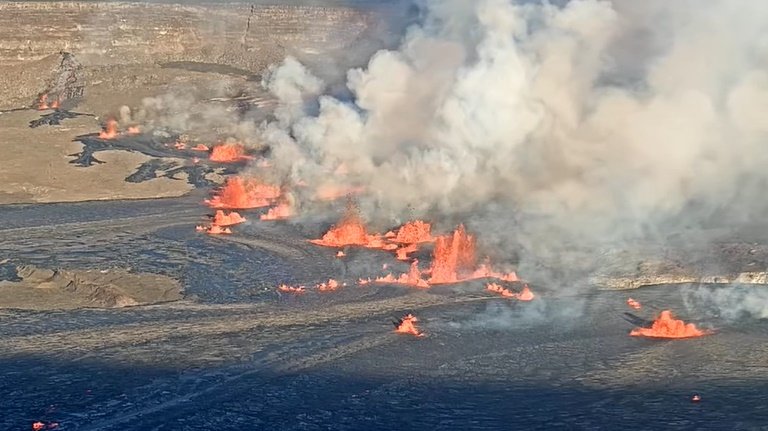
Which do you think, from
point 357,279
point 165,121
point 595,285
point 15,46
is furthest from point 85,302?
point 15,46

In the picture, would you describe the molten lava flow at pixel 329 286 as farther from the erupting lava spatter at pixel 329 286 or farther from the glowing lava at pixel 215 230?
the glowing lava at pixel 215 230

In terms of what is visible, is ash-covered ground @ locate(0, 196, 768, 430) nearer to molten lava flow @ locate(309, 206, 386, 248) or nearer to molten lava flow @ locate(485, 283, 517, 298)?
molten lava flow @ locate(485, 283, 517, 298)

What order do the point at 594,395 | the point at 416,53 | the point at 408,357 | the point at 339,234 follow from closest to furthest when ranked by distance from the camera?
the point at 594,395
the point at 408,357
the point at 339,234
the point at 416,53

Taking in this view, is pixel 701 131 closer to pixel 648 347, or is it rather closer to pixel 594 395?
pixel 648 347

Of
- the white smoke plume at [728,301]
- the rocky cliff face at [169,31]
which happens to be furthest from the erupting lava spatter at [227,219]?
the rocky cliff face at [169,31]

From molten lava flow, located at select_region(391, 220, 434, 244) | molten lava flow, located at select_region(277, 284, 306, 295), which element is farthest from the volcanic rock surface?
molten lava flow, located at select_region(391, 220, 434, 244)

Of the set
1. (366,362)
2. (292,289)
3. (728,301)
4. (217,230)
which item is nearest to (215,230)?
(217,230)

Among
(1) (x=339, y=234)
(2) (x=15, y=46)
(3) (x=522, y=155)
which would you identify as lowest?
(1) (x=339, y=234)
